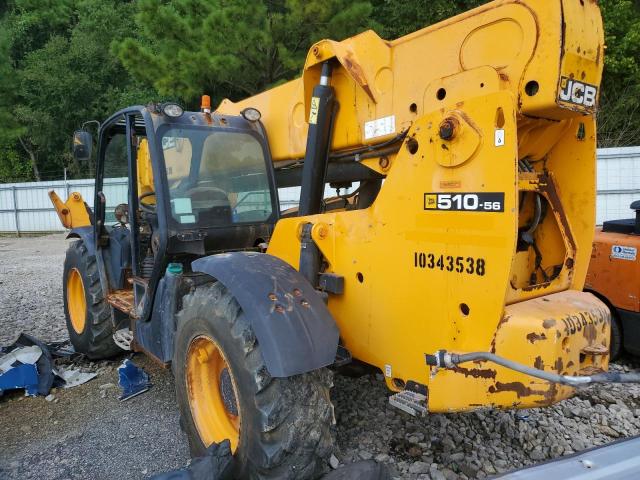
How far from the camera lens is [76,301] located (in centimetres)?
531

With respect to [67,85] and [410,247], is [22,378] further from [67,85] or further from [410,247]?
[67,85]

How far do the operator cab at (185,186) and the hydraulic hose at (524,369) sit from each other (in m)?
1.90

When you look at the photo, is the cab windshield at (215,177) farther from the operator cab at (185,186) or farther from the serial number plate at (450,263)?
the serial number plate at (450,263)

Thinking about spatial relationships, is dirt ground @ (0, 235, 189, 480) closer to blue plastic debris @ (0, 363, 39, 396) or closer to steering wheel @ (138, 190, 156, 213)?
blue plastic debris @ (0, 363, 39, 396)

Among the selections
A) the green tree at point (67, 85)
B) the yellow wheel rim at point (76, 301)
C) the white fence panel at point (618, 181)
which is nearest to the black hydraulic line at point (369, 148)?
the yellow wheel rim at point (76, 301)

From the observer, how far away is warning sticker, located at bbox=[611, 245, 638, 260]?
4609 mm

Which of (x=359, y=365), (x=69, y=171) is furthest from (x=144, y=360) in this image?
(x=69, y=171)

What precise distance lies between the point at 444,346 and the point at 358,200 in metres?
1.45

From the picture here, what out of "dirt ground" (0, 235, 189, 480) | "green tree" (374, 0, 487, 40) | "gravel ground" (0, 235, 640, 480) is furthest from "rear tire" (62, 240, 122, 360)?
"green tree" (374, 0, 487, 40)

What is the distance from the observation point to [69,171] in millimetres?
24406

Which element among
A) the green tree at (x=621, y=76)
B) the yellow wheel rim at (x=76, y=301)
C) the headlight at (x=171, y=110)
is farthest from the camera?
the green tree at (x=621, y=76)

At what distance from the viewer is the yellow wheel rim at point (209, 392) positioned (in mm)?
2908

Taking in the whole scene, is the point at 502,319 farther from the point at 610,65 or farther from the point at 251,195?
the point at 610,65

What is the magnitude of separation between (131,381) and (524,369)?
322 centimetres
